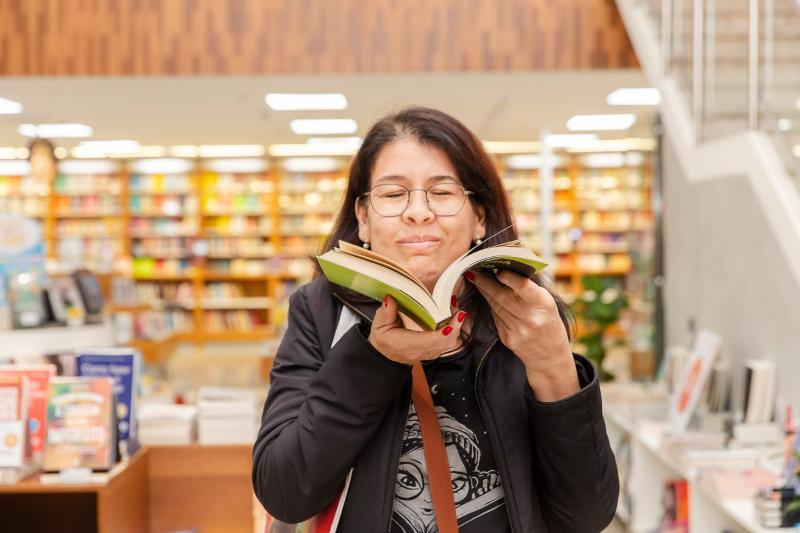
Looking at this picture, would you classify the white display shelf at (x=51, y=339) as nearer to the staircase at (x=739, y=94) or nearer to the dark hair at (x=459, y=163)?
the dark hair at (x=459, y=163)

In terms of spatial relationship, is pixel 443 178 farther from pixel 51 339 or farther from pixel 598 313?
pixel 598 313

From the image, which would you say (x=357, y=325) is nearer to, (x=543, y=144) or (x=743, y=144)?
(x=743, y=144)

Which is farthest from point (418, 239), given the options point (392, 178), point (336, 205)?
point (336, 205)

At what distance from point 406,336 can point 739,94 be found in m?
3.47

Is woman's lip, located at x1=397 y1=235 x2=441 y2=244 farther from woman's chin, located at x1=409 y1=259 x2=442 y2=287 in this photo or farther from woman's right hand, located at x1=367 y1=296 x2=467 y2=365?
woman's right hand, located at x1=367 y1=296 x2=467 y2=365

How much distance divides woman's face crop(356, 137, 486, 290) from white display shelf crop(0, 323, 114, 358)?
2585 mm

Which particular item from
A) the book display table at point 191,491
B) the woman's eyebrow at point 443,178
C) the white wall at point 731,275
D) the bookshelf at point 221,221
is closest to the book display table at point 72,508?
the book display table at point 191,491

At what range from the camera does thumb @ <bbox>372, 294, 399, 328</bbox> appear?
112 centimetres

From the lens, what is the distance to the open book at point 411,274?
3.48 feet

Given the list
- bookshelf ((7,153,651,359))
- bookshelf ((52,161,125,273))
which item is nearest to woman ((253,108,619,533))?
bookshelf ((7,153,651,359))

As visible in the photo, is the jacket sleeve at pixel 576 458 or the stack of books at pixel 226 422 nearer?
the jacket sleeve at pixel 576 458

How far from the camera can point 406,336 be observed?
1.14m

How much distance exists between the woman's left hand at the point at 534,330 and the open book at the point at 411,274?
0.04 metres

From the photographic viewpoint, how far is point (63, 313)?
4.12 metres
